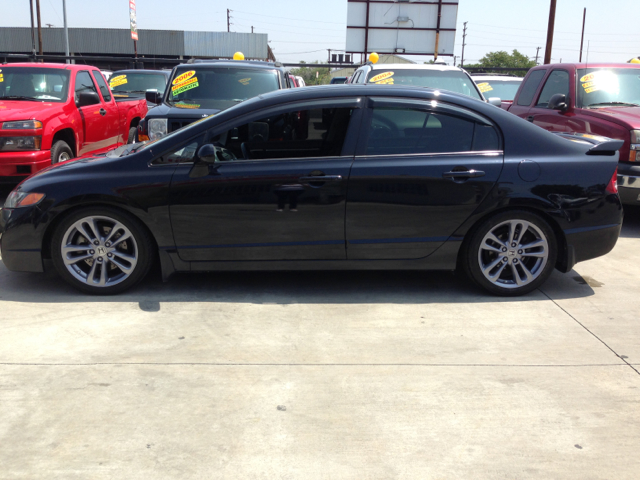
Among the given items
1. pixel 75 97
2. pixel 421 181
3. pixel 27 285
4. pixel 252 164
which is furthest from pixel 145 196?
pixel 75 97

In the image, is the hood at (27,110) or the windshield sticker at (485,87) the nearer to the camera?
the hood at (27,110)

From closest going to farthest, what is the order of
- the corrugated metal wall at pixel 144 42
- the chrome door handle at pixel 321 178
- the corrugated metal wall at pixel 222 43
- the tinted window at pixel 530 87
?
the chrome door handle at pixel 321 178 → the tinted window at pixel 530 87 → the corrugated metal wall at pixel 144 42 → the corrugated metal wall at pixel 222 43

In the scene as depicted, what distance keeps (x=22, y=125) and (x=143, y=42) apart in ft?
181

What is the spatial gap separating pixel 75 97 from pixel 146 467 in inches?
302

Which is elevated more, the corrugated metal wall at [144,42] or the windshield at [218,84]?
the corrugated metal wall at [144,42]

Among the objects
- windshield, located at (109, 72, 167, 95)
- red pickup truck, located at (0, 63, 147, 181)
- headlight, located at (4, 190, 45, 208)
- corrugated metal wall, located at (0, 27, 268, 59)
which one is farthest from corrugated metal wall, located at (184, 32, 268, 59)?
headlight, located at (4, 190, 45, 208)

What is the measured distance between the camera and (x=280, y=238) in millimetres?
4645

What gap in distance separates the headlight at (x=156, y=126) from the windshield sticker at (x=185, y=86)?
1.21 meters

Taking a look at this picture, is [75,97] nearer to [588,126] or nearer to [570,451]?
[588,126]

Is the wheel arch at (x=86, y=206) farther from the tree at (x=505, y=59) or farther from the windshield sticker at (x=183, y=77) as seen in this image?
the tree at (x=505, y=59)

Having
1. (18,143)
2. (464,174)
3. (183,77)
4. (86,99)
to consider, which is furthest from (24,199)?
(183,77)

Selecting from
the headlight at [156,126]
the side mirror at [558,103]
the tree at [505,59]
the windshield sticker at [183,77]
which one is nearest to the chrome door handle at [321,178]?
the headlight at [156,126]

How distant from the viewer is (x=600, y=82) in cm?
818

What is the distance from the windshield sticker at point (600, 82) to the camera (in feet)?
26.7
